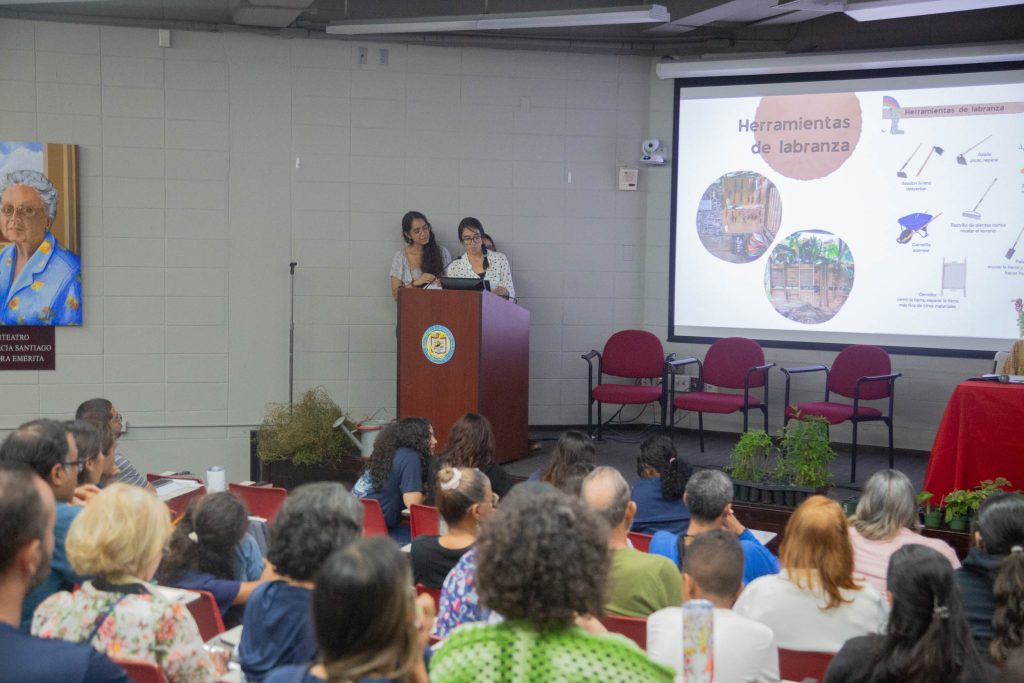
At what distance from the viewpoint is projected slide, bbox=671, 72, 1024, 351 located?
705 centimetres

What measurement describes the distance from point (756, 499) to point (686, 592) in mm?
3151

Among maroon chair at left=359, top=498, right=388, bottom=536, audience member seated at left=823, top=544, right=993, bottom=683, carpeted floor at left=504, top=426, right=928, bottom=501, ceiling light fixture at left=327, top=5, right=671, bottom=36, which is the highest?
ceiling light fixture at left=327, top=5, right=671, bottom=36

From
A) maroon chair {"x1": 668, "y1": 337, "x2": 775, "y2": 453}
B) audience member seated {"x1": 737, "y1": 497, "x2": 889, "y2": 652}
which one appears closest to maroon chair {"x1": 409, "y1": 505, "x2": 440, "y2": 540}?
audience member seated {"x1": 737, "y1": 497, "x2": 889, "y2": 652}

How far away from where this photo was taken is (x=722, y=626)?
2.30 metres

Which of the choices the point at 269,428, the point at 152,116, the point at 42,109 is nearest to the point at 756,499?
the point at 269,428

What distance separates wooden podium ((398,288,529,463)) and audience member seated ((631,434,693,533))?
224cm

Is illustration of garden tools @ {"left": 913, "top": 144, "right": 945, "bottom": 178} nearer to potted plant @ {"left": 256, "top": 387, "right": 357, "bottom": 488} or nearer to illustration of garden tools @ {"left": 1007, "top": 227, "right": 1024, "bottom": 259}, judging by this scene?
illustration of garden tools @ {"left": 1007, "top": 227, "right": 1024, "bottom": 259}

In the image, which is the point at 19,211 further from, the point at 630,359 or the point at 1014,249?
the point at 1014,249

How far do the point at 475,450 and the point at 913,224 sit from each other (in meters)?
4.36

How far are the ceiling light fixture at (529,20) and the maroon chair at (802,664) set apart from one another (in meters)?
4.83

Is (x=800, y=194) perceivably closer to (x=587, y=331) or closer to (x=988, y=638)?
(x=587, y=331)

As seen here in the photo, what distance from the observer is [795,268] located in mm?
7672

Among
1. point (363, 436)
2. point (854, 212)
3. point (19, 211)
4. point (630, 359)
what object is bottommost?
point (363, 436)

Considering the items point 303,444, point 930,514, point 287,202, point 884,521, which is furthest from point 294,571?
point 287,202
